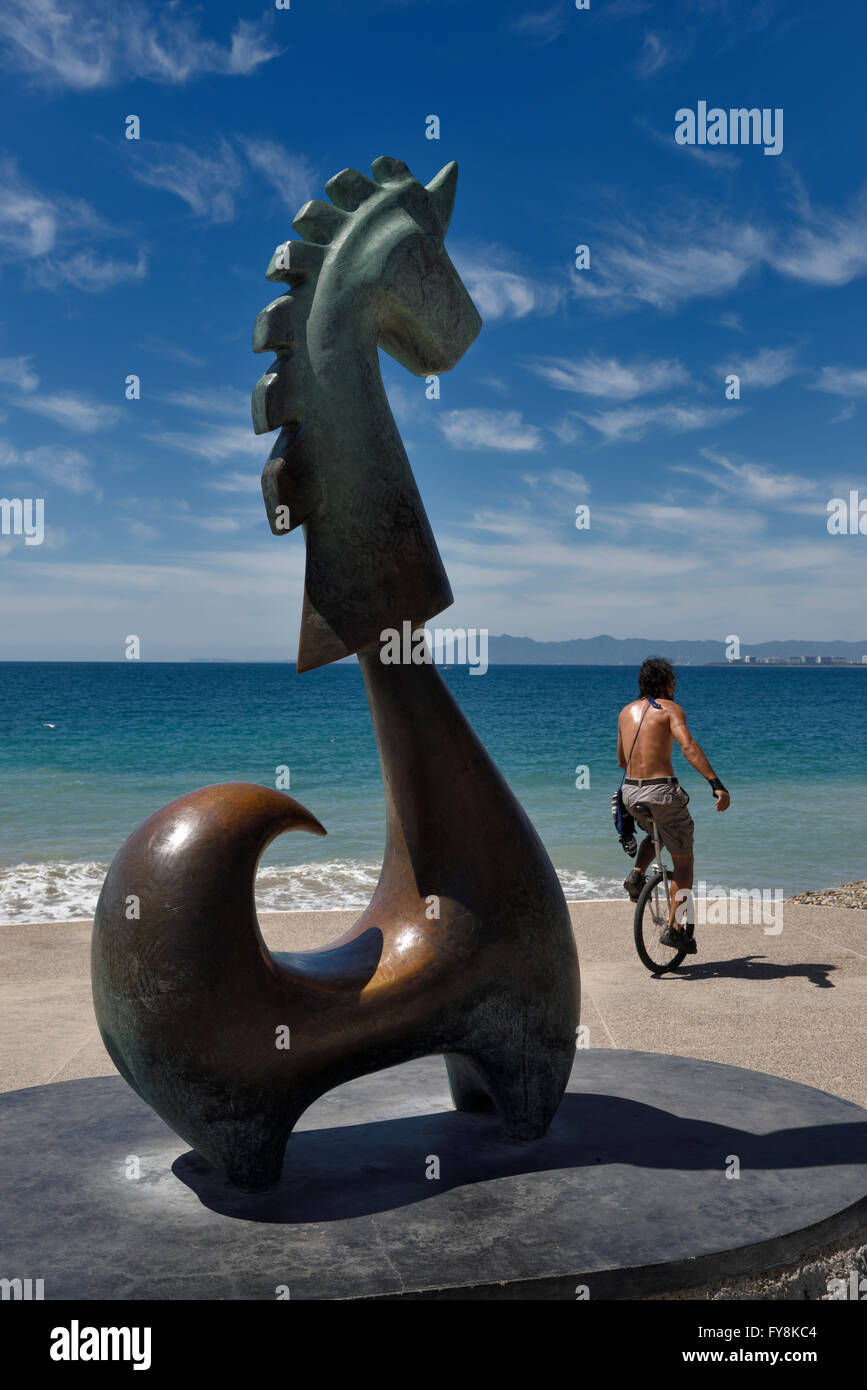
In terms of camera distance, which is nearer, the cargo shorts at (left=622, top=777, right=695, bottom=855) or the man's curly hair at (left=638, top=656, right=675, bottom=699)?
the cargo shorts at (left=622, top=777, right=695, bottom=855)

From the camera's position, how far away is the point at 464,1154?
3590 mm

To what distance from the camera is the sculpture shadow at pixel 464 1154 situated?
3.29m

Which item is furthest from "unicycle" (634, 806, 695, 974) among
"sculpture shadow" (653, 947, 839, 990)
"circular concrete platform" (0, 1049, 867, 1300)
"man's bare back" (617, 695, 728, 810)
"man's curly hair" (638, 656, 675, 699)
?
"circular concrete platform" (0, 1049, 867, 1300)

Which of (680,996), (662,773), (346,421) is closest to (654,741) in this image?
(662,773)

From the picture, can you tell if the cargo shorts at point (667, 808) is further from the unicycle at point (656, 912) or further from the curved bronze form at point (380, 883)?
the curved bronze form at point (380, 883)

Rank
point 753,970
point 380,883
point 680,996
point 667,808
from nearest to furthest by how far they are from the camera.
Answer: point 380,883 < point 680,996 < point 667,808 < point 753,970

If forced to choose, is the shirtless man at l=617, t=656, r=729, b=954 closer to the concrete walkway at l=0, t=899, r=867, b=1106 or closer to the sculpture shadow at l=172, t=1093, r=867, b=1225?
the concrete walkway at l=0, t=899, r=867, b=1106

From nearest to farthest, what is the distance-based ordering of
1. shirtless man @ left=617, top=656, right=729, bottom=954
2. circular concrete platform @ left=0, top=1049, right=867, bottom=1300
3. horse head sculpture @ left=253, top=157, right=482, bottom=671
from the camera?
circular concrete platform @ left=0, top=1049, right=867, bottom=1300
horse head sculpture @ left=253, top=157, right=482, bottom=671
shirtless man @ left=617, top=656, right=729, bottom=954

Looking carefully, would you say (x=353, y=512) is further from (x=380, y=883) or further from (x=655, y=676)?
(x=655, y=676)

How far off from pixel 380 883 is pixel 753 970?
16.0 ft

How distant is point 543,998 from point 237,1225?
1200 millimetres

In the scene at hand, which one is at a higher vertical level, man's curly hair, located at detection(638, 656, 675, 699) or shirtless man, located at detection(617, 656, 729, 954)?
man's curly hair, located at detection(638, 656, 675, 699)

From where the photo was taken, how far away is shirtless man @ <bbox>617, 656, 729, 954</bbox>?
291 inches

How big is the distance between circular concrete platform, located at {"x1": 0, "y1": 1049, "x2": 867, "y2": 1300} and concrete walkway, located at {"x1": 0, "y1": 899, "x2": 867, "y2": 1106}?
1.85 meters
